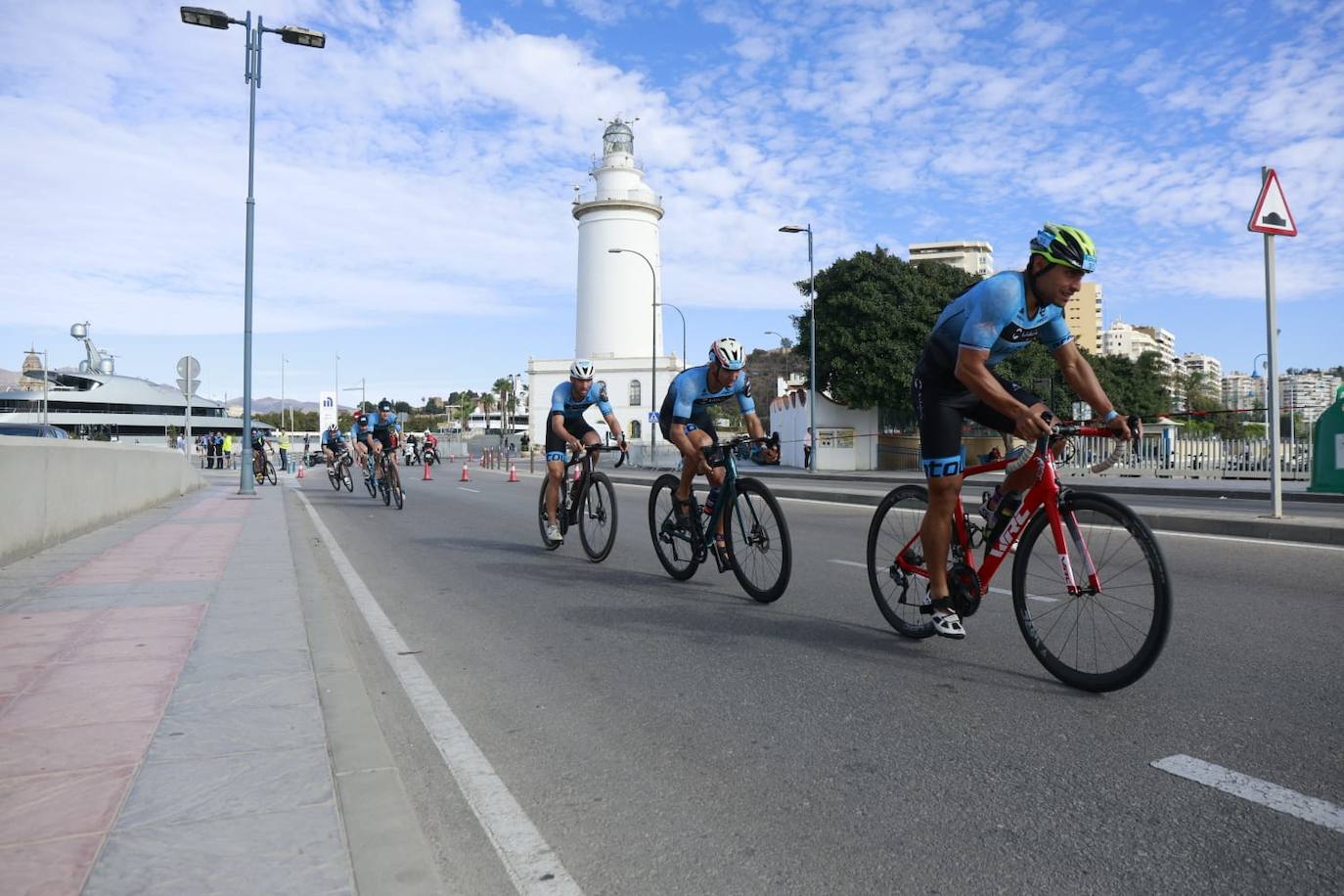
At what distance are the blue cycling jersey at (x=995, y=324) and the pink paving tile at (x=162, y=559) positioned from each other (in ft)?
18.7

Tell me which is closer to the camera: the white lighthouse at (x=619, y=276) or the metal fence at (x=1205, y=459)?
the metal fence at (x=1205, y=459)

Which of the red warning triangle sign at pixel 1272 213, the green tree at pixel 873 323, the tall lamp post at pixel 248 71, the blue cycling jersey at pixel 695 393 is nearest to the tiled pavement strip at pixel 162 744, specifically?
the blue cycling jersey at pixel 695 393

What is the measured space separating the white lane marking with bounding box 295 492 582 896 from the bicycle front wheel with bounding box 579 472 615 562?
2.97 meters

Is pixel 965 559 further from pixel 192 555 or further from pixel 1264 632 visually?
pixel 192 555

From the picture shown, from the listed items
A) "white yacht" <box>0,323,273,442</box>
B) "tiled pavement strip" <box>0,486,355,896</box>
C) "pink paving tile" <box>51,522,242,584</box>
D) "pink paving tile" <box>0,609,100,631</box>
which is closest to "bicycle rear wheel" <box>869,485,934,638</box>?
"tiled pavement strip" <box>0,486,355,896</box>

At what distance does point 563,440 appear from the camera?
8844mm

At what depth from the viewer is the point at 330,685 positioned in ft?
13.9

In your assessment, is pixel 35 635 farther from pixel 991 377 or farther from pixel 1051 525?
pixel 1051 525

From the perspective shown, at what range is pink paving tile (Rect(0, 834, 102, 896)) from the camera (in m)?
2.32

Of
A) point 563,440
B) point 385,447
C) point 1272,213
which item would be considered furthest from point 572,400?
point 385,447

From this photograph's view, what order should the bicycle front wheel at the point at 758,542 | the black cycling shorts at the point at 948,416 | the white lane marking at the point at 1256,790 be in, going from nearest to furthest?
the white lane marking at the point at 1256,790 < the black cycling shorts at the point at 948,416 < the bicycle front wheel at the point at 758,542

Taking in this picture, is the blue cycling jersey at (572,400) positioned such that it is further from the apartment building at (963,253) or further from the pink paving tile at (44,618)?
the apartment building at (963,253)

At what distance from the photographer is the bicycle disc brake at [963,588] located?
4.57 m

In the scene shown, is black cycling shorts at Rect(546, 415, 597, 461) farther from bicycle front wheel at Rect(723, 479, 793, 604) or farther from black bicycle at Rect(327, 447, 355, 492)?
black bicycle at Rect(327, 447, 355, 492)
